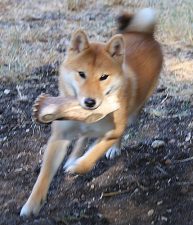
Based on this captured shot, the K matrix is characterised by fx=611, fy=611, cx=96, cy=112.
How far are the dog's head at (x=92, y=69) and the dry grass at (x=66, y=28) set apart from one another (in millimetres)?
2002

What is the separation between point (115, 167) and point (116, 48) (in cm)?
95

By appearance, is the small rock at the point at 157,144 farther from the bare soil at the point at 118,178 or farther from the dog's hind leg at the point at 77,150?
the dog's hind leg at the point at 77,150

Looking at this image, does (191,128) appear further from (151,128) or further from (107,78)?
(107,78)

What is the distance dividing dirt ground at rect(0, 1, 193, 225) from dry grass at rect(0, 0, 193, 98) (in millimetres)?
74

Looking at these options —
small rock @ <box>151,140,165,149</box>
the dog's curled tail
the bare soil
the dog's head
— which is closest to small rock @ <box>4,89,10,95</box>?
the bare soil

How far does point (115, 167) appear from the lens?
451 centimetres

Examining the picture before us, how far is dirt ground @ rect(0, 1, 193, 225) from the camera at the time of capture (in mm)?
3943

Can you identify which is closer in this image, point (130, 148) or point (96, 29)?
point (130, 148)

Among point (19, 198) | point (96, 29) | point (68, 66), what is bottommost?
point (96, 29)

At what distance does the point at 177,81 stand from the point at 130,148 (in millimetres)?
1568

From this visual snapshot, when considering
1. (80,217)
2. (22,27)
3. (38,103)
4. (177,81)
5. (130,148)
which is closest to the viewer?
(38,103)

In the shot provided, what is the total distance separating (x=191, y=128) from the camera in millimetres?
5023

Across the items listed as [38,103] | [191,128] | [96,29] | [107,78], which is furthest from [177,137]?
[96,29]

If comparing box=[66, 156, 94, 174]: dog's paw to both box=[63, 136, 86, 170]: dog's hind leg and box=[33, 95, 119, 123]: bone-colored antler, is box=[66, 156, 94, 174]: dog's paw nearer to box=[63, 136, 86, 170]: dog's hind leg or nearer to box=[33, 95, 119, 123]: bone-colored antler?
box=[33, 95, 119, 123]: bone-colored antler
